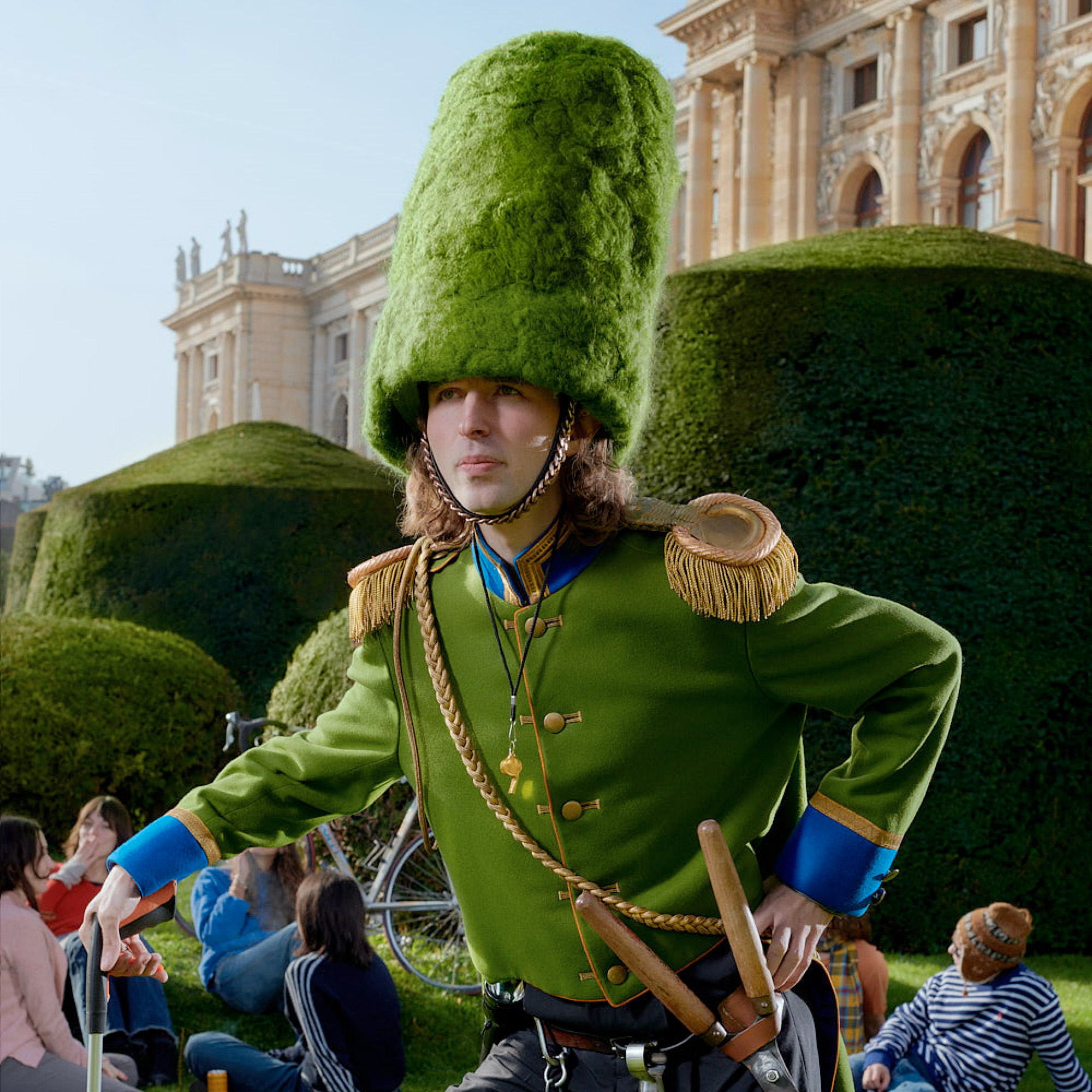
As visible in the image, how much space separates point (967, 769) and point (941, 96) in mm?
29666

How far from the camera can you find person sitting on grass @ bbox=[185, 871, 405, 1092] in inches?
213

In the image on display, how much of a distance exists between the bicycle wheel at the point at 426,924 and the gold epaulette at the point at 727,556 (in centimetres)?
437

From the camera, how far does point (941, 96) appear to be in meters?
34.1

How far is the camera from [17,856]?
539cm

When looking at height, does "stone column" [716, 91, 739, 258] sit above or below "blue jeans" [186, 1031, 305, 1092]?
above

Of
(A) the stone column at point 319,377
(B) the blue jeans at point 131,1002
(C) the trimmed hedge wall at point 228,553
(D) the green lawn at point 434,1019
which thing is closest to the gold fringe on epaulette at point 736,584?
(D) the green lawn at point 434,1019

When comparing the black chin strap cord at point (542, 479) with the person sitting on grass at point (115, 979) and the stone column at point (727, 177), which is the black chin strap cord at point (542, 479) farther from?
the stone column at point (727, 177)

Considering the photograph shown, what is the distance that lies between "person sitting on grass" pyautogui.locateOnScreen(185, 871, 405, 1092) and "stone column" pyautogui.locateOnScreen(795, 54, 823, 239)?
33.2 meters

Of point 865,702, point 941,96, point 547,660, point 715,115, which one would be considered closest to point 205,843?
point 547,660

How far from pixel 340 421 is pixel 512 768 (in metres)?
56.8

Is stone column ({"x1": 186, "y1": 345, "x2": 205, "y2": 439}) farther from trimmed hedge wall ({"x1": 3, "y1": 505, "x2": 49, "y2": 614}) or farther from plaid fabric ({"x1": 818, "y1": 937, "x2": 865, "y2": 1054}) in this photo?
plaid fabric ({"x1": 818, "y1": 937, "x2": 865, "y2": 1054})

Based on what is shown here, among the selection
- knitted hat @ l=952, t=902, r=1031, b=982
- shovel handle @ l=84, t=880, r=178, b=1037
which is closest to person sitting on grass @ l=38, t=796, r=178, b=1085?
knitted hat @ l=952, t=902, r=1031, b=982

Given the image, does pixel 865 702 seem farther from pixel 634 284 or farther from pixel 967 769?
pixel 967 769

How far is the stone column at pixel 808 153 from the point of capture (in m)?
37.3
